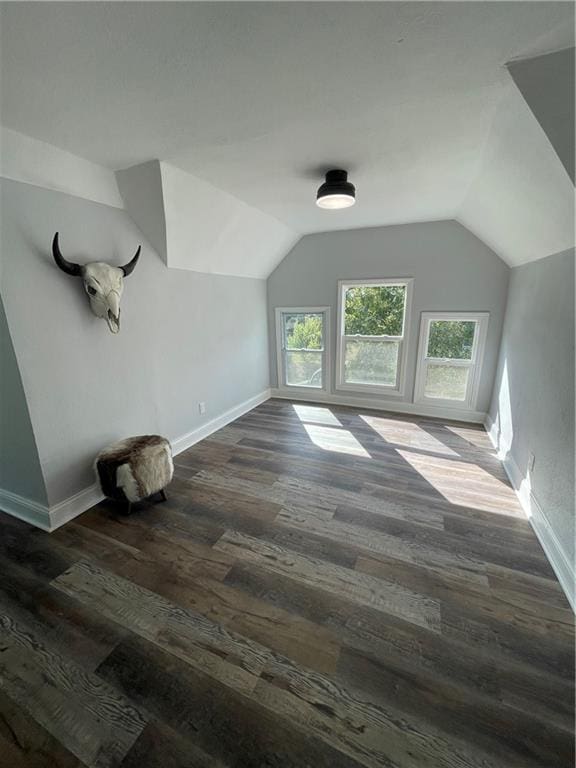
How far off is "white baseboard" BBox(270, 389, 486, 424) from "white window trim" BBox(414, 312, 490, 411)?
0.07 m

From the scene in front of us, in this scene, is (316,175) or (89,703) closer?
(89,703)

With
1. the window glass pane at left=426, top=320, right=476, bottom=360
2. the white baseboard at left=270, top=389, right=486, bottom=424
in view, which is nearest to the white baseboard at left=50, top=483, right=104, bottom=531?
the white baseboard at left=270, top=389, right=486, bottom=424

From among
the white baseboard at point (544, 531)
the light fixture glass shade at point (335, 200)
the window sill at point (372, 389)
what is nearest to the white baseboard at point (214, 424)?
the window sill at point (372, 389)

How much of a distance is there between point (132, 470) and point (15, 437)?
767mm

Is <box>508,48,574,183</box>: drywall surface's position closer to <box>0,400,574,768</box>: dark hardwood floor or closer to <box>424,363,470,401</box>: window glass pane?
<box>0,400,574,768</box>: dark hardwood floor

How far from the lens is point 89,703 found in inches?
45.4

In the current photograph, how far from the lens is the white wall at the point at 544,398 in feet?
5.68

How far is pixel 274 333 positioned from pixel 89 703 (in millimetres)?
4093

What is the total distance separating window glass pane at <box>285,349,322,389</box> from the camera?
181 inches

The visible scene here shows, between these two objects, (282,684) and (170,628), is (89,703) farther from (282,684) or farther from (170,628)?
(282,684)

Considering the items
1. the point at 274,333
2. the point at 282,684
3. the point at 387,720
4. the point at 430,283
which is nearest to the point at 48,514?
the point at 282,684

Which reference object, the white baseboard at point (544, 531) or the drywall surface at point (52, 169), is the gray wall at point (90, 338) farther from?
the white baseboard at point (544, 531)

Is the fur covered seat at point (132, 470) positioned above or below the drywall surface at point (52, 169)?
below

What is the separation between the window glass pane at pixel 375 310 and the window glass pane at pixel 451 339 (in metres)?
0.42
